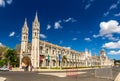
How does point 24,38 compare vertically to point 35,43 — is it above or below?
above

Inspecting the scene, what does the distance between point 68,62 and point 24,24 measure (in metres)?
37.3

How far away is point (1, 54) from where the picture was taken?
4058 inches

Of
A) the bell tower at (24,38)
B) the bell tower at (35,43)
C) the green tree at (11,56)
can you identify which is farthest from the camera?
the bell tower at (24,38)

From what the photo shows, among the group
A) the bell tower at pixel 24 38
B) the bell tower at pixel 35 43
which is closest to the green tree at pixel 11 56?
the bell tower at pixel 24 38

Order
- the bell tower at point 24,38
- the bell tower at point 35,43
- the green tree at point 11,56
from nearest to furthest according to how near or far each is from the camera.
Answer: the bell tower at point 35,43 → the green tree at point 11,56 → the bell tower at point 24,38

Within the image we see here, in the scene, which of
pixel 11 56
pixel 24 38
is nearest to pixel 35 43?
pixel 24 38

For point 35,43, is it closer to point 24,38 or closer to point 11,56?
point 24,38

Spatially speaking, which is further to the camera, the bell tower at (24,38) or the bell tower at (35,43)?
the bell tower at (24,38)

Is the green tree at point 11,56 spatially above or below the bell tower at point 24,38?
below

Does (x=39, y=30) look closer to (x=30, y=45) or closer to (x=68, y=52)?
(x=30, y=45)

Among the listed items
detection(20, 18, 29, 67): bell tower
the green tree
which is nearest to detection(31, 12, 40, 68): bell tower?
detection(20, 18, 29, 67): bell tower

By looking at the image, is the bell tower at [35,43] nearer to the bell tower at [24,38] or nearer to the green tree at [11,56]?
the bell tower at [24,38]

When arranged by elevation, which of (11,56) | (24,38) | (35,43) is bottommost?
(11,56)

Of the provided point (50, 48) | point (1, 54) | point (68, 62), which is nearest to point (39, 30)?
point (50, 48)
